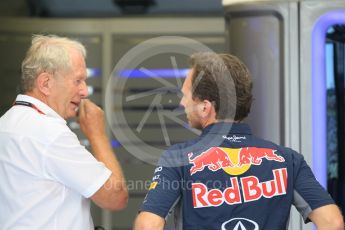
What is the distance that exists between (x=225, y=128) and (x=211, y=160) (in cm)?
12

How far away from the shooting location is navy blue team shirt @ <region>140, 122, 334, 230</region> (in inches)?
86.8

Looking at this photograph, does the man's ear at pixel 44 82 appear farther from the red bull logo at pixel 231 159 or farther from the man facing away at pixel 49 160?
the red bull logo at pixel 231 159

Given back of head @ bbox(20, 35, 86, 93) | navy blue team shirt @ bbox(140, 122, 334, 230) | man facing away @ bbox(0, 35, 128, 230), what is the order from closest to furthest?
navy blue team shirt @ bbox(140, 122, 334, 230), man facing away @ bbox(0, 35, 128, 230), back of head @ bbox(20, 35, 86, 93)

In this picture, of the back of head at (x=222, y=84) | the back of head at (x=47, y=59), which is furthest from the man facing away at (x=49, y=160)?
the back of head at (x=222, y=84)

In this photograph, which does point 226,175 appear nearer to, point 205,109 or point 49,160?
point 205,109

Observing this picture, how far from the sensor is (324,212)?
7.36ft

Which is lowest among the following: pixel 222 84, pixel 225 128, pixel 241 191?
pixel 241 191

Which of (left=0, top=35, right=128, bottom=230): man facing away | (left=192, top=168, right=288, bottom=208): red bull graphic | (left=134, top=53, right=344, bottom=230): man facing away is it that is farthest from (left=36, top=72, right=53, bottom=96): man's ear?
(left=192, top=168, right=288, bottom=208): red bull graphic

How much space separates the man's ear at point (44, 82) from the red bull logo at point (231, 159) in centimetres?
64

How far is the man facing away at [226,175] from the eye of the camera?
7.24 ft

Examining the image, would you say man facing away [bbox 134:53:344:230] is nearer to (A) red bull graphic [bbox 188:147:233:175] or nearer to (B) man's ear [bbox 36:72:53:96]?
(A) red bull graphic [bbox 188:147:233:175]

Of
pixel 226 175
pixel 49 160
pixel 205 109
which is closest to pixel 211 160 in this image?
pixel 226 175

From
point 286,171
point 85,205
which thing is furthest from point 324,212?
point 85,205

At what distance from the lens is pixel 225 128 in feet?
7.50
